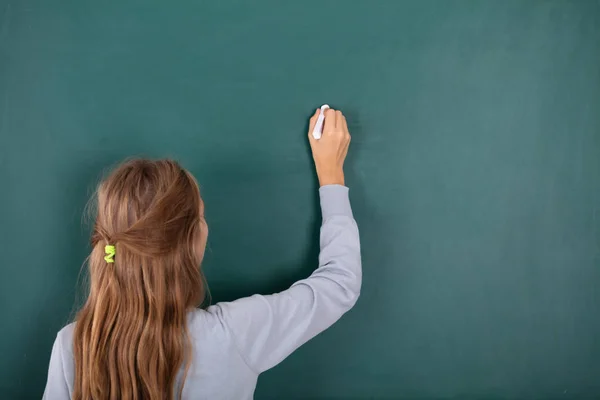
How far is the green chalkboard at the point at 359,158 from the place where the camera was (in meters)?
1.05

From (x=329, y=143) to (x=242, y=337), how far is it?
0.43 meters

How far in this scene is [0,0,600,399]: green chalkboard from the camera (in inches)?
41.5

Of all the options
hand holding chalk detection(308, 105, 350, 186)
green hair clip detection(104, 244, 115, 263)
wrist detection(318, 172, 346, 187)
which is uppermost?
hand holding chalk detection(308, 105, 350, 186)

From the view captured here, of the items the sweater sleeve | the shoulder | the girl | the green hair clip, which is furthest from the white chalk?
the shoulder

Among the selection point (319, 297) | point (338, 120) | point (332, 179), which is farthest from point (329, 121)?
point (319, 297)

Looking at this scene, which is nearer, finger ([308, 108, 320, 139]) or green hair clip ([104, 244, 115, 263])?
green hair clip ([104, 244, 115, 263])

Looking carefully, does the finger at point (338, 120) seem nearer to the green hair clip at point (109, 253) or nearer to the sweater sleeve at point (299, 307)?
the sweater sleeve at point (299, 307)

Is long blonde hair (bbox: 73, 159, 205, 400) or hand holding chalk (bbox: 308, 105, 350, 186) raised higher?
hand holding chalk (bbox: 308, 105, 350, 186)

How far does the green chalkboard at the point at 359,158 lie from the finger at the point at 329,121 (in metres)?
0.04

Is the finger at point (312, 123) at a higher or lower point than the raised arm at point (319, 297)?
higher

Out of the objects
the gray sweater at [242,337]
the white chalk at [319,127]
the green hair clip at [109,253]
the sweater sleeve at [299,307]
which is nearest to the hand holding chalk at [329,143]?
the white chalk at [319,127]

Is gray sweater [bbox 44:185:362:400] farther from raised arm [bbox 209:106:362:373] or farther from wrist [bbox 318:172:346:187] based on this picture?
wrist [bbox 318:172:346:187]

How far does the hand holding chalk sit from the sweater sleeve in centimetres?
10

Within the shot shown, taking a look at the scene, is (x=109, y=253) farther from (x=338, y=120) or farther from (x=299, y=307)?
(x=338, y=120)
